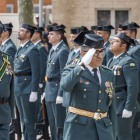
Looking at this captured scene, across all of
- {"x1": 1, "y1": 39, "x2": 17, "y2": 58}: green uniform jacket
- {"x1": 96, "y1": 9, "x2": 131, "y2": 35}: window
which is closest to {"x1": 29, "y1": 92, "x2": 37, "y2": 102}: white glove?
{"x1": 1, "y1": 39, "x2": 17, "y2": 58}: green uniform jacket

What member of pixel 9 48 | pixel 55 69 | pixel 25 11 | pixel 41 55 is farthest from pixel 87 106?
pixel 25 11

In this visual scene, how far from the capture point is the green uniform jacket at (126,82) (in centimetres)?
599

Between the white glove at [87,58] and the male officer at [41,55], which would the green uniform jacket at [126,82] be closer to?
the white glove at [87,58]

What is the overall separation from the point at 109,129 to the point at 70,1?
898 centimetres

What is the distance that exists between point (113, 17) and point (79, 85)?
30.3ft

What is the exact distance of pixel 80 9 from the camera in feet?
42.7

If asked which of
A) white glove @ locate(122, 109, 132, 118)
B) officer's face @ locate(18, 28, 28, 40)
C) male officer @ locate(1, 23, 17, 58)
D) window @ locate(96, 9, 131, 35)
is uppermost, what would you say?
window @ locate(96, 9, 131, 35)

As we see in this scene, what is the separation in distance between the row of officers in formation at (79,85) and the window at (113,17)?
409 centimetres

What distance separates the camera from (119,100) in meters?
6.17

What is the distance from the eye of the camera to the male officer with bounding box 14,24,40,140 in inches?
286

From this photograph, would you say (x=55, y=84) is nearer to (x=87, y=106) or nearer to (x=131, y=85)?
(x=131, y=85)

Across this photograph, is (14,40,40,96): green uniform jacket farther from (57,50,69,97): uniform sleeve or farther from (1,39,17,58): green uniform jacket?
(1,39,17,58): green uniform jacket

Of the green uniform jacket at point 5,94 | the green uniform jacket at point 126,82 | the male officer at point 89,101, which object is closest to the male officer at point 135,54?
the green uniform jacket at point 126,82

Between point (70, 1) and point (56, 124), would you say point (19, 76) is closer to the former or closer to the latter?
point (56, 124)
